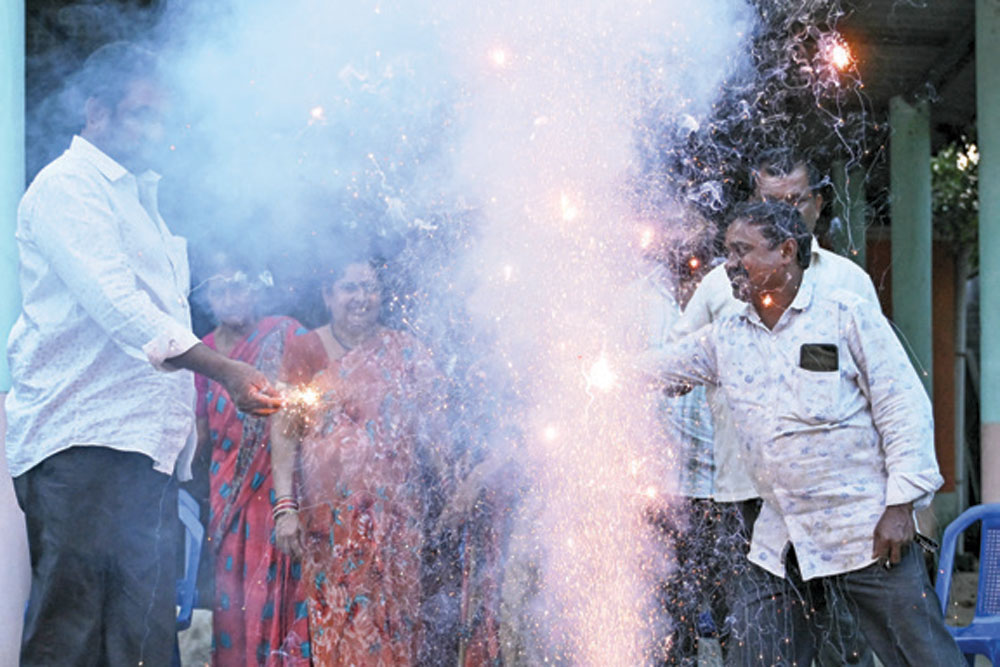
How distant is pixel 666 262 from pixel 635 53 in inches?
29.2

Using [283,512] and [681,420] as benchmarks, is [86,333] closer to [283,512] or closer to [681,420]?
[283,512]

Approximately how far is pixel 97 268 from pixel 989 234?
4.10 metres

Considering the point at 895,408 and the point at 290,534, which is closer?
the point at 895,408

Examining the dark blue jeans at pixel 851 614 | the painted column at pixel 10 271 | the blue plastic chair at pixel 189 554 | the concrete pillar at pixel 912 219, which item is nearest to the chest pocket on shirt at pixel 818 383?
the dark blue jeans at pixel 851 614

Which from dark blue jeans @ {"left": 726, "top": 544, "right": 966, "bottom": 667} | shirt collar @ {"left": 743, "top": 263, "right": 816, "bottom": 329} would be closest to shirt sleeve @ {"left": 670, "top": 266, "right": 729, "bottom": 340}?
shirt collar @ {"left": 743, "top": 263, "right": 816, "bottom": 329}

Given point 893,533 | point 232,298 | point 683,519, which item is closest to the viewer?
point 893,533

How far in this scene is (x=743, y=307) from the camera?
→ 10.7 feet

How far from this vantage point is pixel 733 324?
3.21m

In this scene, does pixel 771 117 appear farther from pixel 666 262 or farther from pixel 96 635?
pixel 96 635

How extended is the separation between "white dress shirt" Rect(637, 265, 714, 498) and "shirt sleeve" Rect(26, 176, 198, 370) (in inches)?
62.6

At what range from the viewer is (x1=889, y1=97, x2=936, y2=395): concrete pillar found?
24.6 feet

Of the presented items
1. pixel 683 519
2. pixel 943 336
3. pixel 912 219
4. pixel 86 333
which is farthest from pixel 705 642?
pixel 943 336

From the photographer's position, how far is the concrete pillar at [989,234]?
211 inches

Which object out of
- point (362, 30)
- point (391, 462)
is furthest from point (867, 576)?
point (362, 30)
